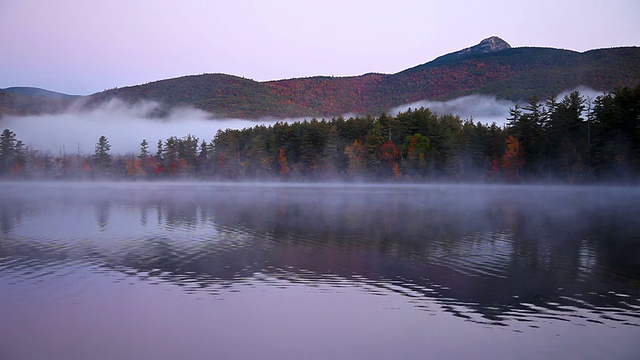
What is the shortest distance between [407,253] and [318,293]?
6347 mm

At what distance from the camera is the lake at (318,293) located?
30.6ft

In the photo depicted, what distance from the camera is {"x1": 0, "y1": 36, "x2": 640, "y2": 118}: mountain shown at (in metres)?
122

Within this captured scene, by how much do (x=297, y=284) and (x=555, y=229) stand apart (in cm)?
1673

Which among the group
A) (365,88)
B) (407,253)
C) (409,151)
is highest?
(365,88)

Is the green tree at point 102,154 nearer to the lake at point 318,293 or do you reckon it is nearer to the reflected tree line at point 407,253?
the reflected tree line at point 407,253

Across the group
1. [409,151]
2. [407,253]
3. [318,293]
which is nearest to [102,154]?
[409,151]

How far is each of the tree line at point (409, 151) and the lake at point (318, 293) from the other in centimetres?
4241

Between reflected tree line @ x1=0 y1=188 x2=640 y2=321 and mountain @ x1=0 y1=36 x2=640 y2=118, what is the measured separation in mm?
97847

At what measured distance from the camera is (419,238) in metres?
21.8

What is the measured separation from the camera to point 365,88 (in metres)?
160

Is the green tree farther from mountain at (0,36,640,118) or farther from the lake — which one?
the lake

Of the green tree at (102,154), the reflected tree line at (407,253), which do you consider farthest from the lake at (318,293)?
the green tree at (102,154)

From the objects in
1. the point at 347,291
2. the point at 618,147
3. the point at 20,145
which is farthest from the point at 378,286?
the point at 20,145

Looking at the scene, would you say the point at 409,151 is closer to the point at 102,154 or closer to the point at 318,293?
the point at 102,154
